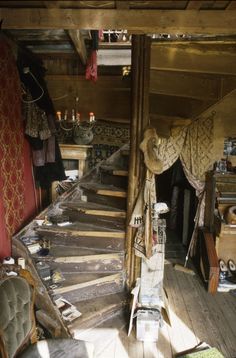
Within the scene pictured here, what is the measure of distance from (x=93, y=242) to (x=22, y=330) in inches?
57.6

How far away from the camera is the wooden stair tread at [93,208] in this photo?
3.69 m

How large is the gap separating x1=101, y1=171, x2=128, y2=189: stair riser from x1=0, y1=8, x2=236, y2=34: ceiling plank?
7.34ft

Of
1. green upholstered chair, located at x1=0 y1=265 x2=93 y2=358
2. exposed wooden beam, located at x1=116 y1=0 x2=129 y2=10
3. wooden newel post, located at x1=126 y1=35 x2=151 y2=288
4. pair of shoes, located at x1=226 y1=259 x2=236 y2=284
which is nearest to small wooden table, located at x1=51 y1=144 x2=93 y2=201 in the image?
wooden newel post, located at x1=126 y1=35 x2=151 y2=288

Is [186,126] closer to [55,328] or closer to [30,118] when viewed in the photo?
[30,118]

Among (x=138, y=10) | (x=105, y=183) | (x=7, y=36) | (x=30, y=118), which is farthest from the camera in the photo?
(x=105, y=183)

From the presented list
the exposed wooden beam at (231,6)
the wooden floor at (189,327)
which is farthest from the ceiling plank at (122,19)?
the wooden floor at (189,327)

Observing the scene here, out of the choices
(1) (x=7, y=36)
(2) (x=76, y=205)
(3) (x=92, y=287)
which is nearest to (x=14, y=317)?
(3) (x=92, y=287)

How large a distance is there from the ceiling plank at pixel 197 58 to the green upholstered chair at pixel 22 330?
2659 millimetres

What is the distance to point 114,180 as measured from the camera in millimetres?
4262

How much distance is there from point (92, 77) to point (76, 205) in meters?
1.63

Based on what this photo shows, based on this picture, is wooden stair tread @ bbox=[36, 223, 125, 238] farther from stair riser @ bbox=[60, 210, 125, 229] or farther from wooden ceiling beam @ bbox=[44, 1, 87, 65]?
wooden ceiling beam @ bbox=[44, 1, 87, 65]

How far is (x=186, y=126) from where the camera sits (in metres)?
4.05

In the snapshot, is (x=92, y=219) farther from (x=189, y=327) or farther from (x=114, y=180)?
(x=189, y=327)

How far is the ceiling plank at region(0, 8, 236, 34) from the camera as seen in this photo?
212 cm
